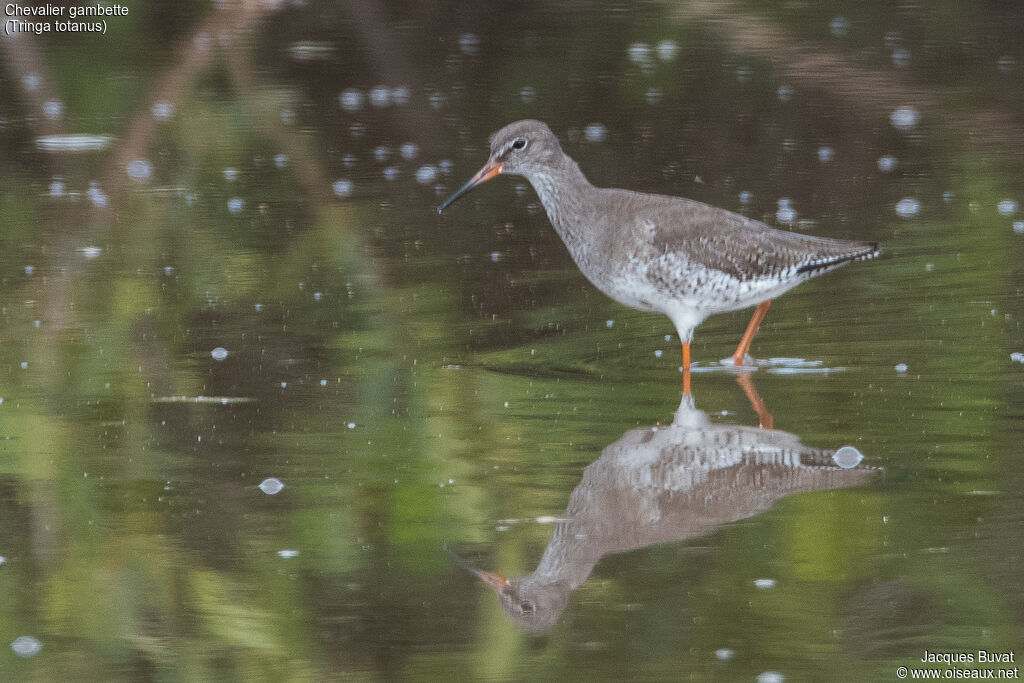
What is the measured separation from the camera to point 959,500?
632 centimetres

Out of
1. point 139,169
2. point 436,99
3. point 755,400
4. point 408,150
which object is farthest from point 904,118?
point 755,400

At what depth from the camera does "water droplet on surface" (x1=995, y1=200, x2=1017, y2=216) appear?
1080 centimetres

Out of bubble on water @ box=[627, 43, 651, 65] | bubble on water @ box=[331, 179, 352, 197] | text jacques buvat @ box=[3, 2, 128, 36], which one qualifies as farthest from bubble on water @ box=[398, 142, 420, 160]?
text jacques buvat @ box=[3, 2, 128, 36]

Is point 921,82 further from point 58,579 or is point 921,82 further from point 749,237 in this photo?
point 58,579

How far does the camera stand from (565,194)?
8.48 m

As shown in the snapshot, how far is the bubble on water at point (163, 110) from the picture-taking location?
567 inches

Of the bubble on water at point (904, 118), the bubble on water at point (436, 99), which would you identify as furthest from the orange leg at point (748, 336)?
the bubble on water at point (436, 99)

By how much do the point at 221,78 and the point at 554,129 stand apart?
395 centimetres

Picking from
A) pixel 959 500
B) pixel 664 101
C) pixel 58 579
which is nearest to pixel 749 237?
pixel 959 500

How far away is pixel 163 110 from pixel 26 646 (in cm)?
986

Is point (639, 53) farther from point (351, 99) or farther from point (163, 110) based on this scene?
point (163, 110)

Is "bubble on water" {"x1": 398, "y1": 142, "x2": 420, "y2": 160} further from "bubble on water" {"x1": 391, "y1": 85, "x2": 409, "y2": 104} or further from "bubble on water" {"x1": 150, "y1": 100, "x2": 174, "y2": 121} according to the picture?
"bubble on water" {"x1": 150, "y1": 100, "x2": 174, "y2": 121}

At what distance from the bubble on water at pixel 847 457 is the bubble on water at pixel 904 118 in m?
7.41

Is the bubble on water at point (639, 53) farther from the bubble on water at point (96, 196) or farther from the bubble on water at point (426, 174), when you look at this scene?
the bubble on water at point (96, 196)
